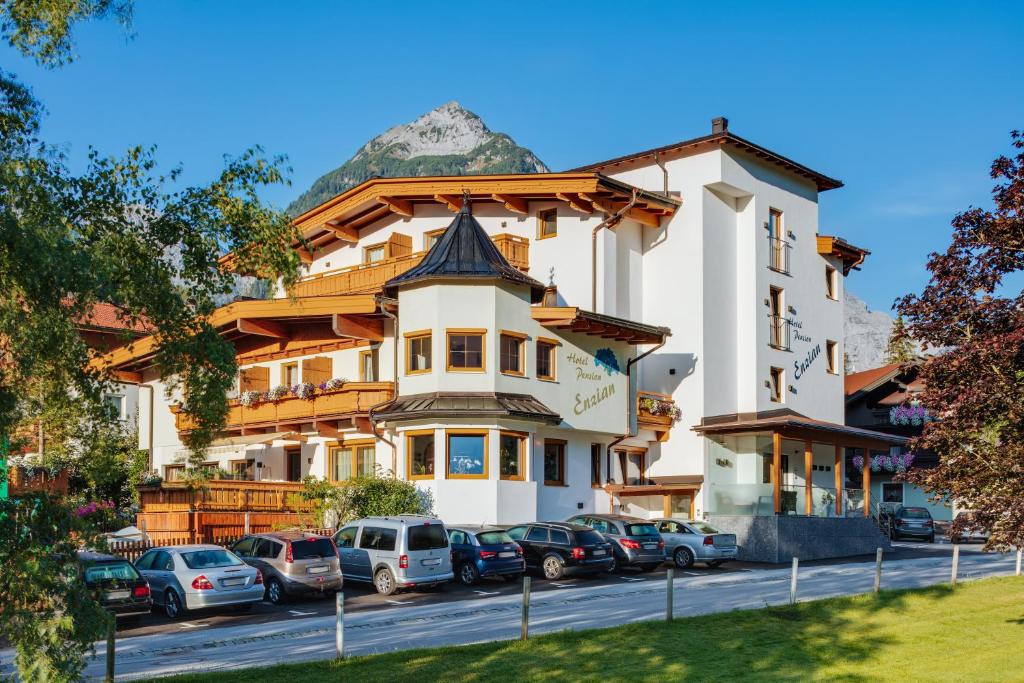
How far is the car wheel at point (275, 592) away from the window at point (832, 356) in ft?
101

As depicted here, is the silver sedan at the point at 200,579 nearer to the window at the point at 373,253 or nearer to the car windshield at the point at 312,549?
the car windshield at the point at 312,549

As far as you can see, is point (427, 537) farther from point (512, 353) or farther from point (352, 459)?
point (352, 459)

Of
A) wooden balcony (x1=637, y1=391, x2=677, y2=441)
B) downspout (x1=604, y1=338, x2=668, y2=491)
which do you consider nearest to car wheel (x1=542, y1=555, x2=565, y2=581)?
downspout (x1=604, y1=338, x2=668, y2=491)

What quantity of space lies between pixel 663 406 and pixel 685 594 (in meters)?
17.2

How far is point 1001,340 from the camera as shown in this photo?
16.2 meters

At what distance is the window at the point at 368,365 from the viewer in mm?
41406

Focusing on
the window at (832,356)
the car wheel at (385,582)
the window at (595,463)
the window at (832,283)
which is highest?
the window at (832,283)

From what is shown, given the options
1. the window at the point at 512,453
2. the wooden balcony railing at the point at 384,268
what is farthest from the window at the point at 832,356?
the window at the point at 512,453

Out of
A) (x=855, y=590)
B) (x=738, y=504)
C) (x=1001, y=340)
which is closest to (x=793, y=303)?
(x=738, y=504)

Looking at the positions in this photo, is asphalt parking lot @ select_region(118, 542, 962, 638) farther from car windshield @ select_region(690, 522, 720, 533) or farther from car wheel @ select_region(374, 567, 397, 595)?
car windshield @ select_region(690, 522, 720, 533)

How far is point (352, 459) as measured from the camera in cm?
4084

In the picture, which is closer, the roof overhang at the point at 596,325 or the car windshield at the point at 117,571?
the car windshield at the point at 117,571

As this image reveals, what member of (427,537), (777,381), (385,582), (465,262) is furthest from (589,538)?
(777,381)

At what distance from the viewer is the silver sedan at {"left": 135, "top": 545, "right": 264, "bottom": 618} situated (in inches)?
926
